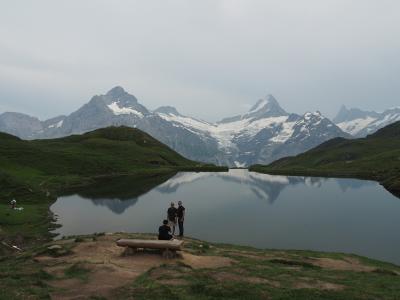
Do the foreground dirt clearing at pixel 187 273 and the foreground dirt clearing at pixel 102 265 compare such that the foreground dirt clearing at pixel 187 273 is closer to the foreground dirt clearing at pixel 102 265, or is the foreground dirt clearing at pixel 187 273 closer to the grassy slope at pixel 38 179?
the foreground dirt clearing at pixel 102 265

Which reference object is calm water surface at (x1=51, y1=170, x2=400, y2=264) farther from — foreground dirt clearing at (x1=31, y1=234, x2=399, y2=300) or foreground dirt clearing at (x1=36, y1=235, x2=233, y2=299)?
foreground dirt clearing at (x1=36, y1=235, x2=233, y2=299)

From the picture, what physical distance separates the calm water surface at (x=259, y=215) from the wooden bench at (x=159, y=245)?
2567 centimetres

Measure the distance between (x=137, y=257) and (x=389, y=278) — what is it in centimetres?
2074

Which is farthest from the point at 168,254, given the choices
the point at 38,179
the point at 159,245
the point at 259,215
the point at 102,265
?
the point at 38,179

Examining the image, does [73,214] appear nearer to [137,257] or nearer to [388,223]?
[137,257]

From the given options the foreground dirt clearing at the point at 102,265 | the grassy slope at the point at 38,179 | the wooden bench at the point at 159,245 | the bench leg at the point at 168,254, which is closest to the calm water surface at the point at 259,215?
the grassy slope at the point at 38,179

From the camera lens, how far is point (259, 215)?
285ft

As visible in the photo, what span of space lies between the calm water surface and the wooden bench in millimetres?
25675

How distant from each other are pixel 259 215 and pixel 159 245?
5204 centimetres

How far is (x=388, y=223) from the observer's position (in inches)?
3071

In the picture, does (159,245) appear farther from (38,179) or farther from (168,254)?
(38,179)

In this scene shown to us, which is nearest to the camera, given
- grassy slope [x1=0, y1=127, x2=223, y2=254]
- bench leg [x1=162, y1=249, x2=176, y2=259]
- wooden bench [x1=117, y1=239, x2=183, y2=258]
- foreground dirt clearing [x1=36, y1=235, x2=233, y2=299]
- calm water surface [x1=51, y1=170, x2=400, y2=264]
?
foreground dirt clearing [x1=36, y1=235, x2=233, y2=299]

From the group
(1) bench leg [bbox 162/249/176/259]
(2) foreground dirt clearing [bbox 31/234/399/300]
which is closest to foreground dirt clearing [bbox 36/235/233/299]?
(2) foreground dirt clearing [bbox 31/234/399/300]

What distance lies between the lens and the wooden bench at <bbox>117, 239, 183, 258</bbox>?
36.7m
